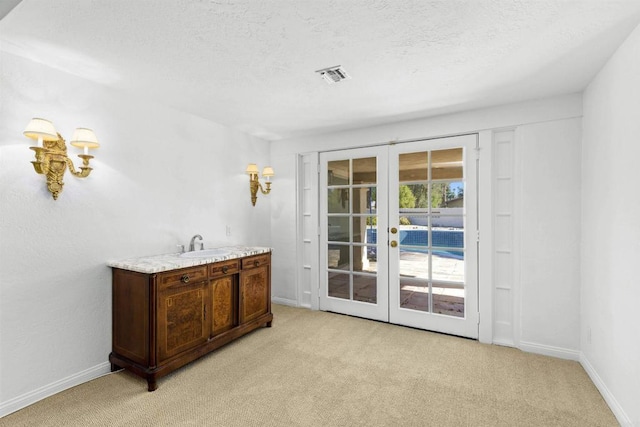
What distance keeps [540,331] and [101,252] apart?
3.80 metres

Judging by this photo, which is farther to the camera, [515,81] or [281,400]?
[515,81]

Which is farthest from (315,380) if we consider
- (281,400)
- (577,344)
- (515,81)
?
(515,81)

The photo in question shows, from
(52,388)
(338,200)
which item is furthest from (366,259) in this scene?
(52,388)

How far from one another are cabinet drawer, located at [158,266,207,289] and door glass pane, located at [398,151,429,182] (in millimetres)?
2260

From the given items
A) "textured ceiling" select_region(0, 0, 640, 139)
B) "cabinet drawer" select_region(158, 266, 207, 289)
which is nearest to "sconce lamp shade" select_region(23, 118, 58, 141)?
"textured ceiling" select_region(0, 0, 640, 139)

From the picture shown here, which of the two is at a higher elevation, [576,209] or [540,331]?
[576,209]

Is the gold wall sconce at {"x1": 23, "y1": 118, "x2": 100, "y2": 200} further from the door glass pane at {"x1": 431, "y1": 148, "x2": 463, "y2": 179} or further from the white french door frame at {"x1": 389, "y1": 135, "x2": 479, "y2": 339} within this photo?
the door glass pane at {"x1": 431, "y1": 148, "x2": 463, "y2": 179}

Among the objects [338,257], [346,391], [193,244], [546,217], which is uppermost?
[546,217]

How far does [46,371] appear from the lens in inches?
86.2

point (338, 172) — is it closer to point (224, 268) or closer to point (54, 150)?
point (224, 268)

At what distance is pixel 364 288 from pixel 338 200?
111cm

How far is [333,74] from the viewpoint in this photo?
2348 mm

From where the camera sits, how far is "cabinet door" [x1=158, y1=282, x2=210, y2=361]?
2.38m

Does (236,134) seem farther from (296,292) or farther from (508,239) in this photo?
(508,239)
